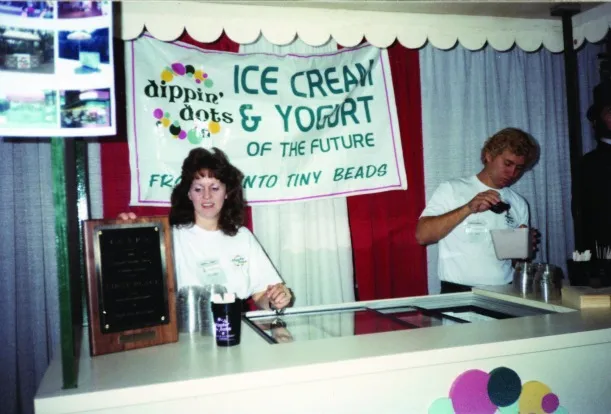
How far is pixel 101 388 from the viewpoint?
41.4 inches

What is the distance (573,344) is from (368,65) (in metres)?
2.09

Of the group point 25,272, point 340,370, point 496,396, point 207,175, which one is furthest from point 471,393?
point 25,272

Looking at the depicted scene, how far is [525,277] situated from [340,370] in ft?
3.65

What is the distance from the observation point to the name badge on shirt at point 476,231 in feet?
8.24

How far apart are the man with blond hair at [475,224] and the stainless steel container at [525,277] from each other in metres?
0.46

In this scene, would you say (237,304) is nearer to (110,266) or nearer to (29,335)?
(110,266)

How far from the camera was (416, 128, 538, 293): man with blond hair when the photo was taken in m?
2.47

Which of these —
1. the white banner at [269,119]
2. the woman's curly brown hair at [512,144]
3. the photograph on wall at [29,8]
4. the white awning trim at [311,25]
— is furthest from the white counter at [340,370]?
the white awning trim at [311,25]

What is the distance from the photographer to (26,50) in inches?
42.1

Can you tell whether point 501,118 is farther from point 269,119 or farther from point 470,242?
point 269,119

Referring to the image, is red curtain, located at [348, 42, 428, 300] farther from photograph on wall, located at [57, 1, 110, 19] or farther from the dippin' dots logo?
photograph on wall, located at [57, 1, 110, 19]

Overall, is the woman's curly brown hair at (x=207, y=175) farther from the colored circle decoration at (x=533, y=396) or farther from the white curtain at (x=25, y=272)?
the colored circle decoration at (x=533, y=396)

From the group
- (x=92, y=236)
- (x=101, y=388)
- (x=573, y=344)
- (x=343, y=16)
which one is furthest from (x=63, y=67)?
(x=343, y=16)

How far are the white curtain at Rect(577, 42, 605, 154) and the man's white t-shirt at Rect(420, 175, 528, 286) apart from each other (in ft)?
4.85
